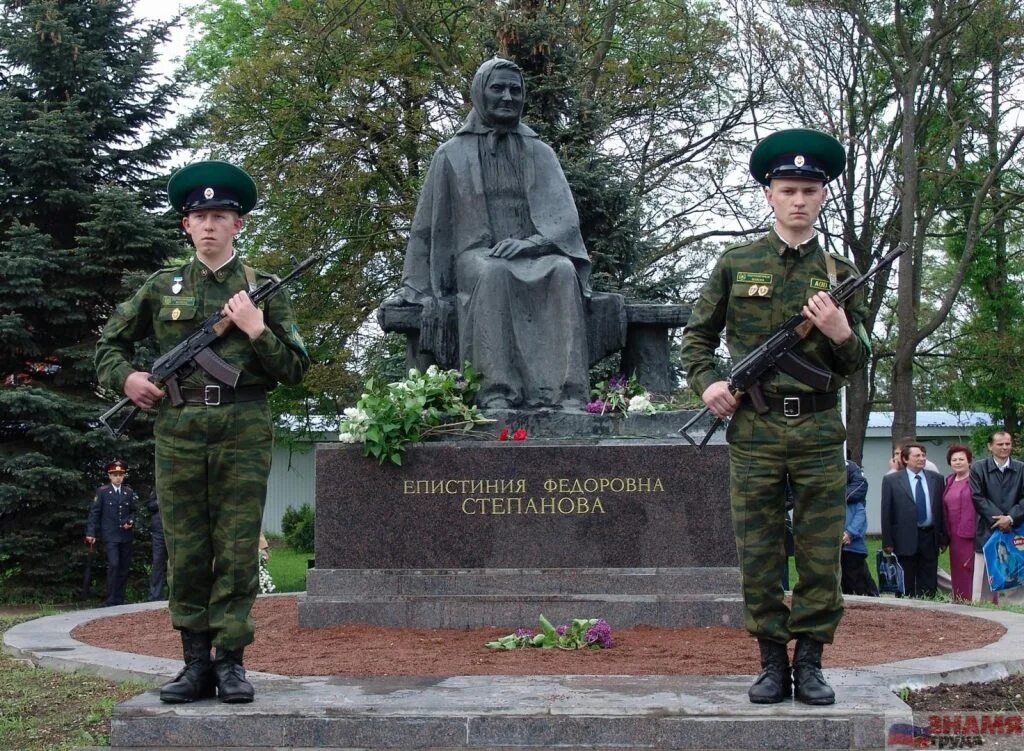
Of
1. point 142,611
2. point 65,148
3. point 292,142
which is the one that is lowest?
point 142,611

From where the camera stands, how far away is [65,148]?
15953mm

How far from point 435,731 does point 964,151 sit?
20974 millimetres

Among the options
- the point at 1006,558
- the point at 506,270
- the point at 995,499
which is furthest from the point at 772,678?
the point at 995,499

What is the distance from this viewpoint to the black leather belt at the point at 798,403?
4.72 metres

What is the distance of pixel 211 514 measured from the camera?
4.98 meters

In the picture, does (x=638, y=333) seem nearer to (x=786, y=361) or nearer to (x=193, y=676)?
(x=786, y=361)

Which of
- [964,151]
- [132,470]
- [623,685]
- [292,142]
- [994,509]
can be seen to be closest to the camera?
[623,685]

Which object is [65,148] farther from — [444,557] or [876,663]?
[876,663]

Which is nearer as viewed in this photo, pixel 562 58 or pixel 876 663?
pixel 876 663

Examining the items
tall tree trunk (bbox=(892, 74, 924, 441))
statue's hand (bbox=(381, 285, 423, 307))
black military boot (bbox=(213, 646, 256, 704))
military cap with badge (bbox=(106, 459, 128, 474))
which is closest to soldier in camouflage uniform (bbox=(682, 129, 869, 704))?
black military boot (bbox=(213, 646, 256, 704))

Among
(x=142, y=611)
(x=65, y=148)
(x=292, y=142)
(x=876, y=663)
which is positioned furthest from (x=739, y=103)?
(x=876, y=663)

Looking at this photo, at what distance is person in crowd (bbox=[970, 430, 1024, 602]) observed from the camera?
431 inches

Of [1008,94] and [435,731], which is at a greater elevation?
[1008,94]

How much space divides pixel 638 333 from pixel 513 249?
113 cm
